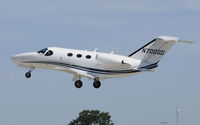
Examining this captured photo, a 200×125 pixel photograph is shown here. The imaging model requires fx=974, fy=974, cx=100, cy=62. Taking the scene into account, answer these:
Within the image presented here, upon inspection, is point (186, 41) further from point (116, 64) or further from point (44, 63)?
point (44, 63)

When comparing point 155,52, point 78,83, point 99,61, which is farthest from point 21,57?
point 155,52

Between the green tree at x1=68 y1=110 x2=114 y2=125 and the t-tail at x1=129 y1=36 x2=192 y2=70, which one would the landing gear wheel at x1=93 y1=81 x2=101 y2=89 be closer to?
the t-tail at x1=129 y1=36 x2=192 y2=70

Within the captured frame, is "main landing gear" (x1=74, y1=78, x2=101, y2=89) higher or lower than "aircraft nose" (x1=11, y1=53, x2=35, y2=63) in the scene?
lower

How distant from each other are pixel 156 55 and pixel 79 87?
8488 millimetres

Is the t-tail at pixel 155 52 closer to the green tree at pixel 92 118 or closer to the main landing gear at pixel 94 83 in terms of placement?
Answer: the main landing gear at pixel 94 83

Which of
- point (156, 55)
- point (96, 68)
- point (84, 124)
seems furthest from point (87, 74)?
point (84, 124)

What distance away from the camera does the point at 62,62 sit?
9669 centimetres

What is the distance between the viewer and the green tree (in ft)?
491

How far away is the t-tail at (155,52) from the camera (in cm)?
9456

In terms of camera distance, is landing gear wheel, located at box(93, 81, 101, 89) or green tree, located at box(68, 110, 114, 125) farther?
green tree, located at box(68, 110, 114, 125)

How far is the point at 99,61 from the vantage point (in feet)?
313

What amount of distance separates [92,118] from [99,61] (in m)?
56.9

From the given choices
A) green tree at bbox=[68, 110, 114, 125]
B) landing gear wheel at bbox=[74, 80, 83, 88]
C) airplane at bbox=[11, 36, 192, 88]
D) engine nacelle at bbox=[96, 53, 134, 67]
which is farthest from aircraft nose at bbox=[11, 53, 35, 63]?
green tree at bbox=[68, 110, 114, 125]

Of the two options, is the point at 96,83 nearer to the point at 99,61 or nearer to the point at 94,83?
the point at 94,83
